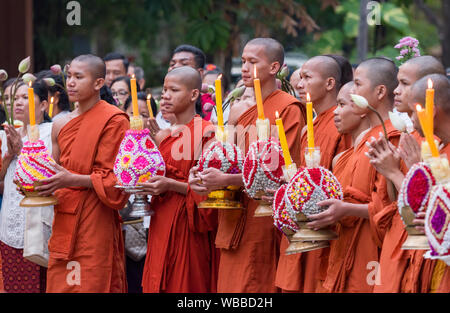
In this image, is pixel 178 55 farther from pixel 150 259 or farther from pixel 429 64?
pixel 429 64

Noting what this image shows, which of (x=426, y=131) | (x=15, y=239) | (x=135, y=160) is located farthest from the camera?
(x=15, y=239)

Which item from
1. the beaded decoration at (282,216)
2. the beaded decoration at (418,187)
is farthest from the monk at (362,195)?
the beaded decoration at (418,187)

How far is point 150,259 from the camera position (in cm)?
563

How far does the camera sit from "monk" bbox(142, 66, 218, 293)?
18.1ft

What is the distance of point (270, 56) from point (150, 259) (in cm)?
164

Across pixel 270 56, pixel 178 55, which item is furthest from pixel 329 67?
pixel 178 55

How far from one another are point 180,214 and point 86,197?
66 cm

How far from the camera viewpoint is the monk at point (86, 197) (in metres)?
5.47

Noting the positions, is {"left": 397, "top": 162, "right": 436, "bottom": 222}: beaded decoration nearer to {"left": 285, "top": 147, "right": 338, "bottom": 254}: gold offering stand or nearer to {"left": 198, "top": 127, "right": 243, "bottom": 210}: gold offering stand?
{"left": 285, "top": 147, "right": 338, "bottom": 254}: gold offering stand

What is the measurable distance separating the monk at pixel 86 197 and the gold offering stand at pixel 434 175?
242 centimetres

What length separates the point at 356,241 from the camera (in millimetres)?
4566

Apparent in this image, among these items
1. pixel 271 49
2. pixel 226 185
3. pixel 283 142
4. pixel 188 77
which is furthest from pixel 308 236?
pixel 188 77

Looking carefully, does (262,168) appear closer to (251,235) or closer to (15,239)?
(251,235)
